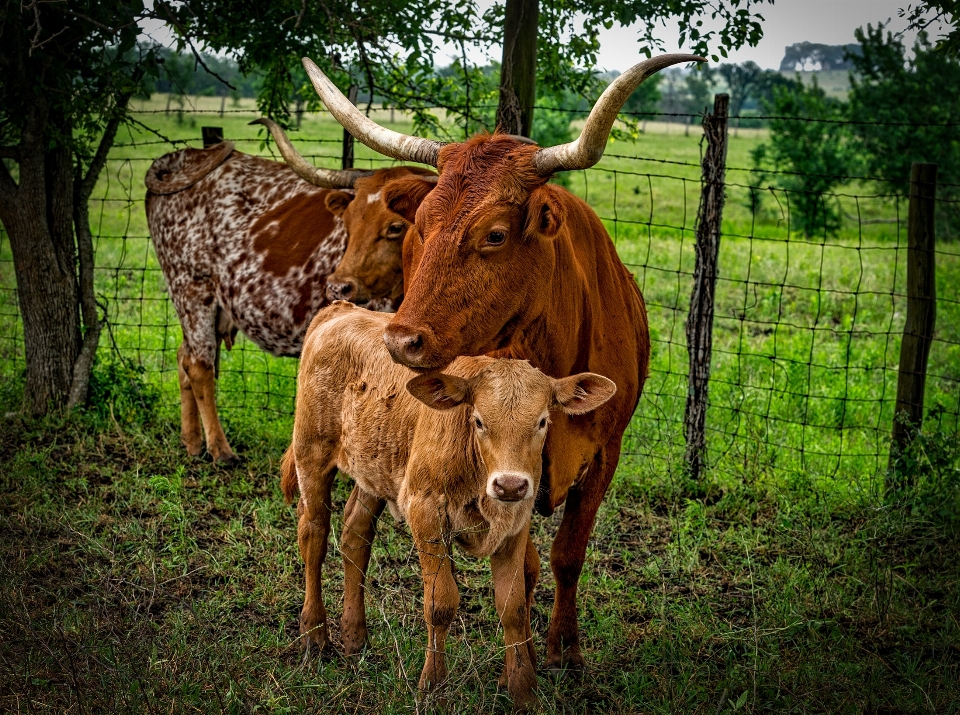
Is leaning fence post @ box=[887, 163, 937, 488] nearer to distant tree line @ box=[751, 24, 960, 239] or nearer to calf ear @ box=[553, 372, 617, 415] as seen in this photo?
calf ear @ box=[553, 372, 617, 415]

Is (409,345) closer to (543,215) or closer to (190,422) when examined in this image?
(543,215)

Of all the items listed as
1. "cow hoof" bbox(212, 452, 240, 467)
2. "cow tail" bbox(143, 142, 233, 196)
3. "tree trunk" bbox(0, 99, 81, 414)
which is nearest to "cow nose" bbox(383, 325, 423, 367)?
"cow hoof" bbox(212, 452, 240, 467)

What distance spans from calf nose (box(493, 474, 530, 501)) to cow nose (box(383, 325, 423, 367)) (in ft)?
1.65

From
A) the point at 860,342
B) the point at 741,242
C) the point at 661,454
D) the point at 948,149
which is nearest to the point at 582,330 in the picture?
the point at 661,454

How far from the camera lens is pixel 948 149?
68.7ft

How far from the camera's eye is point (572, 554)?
13.9ft

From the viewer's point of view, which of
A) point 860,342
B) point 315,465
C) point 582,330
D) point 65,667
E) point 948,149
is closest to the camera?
point 65,667

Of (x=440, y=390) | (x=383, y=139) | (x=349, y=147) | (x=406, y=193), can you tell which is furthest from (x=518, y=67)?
(x=440, y=390)

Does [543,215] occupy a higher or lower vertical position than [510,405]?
higher

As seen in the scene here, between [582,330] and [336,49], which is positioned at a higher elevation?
[336,49]

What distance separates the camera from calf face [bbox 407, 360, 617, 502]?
10.6 ft

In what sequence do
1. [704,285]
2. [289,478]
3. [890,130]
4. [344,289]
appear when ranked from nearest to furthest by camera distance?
[289,478], [344,289], [704,285], [890,130]

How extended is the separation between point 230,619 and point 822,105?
25.0m

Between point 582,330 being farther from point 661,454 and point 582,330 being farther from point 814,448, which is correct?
point 814,448
